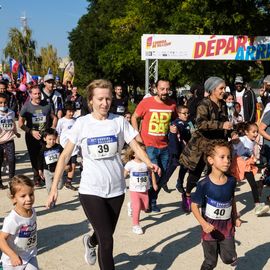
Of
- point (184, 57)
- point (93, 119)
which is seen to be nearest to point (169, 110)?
point (93, 119)

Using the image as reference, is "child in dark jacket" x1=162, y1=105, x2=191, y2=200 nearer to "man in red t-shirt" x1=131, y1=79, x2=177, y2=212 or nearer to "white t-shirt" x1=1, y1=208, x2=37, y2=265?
"man in red t-shirt" x1=131, y1=79, x2=177, y2=212

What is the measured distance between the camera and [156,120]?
6.05 metres

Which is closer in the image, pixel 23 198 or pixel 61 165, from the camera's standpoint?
pixel 23 198

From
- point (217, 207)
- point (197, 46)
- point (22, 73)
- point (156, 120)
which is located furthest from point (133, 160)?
point (22, 73)

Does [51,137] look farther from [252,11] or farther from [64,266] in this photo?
[252,11]

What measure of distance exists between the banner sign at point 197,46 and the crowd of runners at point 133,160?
554 centimetres

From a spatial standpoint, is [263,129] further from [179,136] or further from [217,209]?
[217,209]

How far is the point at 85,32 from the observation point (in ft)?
161

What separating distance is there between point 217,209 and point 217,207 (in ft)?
0.06

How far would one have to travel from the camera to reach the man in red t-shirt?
602cm

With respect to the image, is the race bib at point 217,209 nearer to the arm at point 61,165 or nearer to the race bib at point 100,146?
the race bib at point 100,146

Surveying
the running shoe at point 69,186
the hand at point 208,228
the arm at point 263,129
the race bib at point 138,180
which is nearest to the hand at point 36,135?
the running shoe at point 69,186

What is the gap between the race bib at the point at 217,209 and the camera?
363 centimetres

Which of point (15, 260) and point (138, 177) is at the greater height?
point (138, 177)
